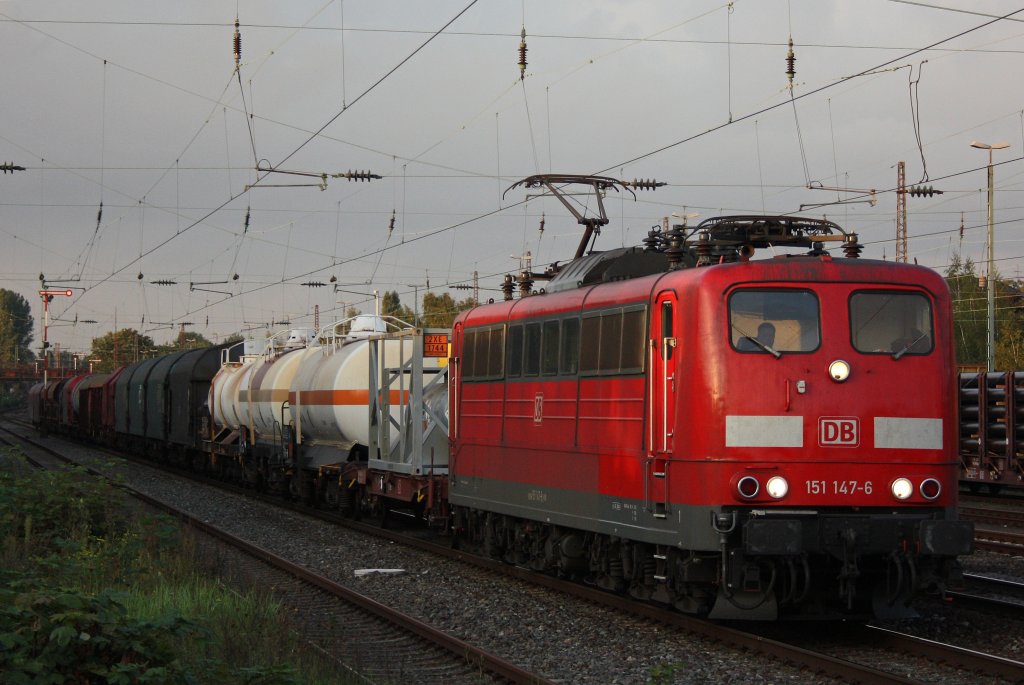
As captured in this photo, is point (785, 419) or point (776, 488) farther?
point (785, 419)

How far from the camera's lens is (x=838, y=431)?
11.2m

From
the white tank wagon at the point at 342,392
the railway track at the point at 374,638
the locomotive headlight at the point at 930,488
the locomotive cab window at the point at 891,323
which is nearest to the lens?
the railway track at the point at 374,638

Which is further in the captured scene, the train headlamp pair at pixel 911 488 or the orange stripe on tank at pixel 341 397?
the orange stripe on tank at pixel 341 397

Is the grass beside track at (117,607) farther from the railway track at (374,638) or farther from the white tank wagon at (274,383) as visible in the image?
the white tank wagon at (274,383)

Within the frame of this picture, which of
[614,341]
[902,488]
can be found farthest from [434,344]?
[902,488]

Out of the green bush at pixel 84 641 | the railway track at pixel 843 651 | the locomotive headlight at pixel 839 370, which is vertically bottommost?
the railway track at pixel 843 651

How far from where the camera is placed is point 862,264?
461 inches

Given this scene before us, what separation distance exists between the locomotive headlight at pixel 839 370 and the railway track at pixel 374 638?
3.77 metres

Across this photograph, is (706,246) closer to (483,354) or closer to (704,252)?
(704,252)

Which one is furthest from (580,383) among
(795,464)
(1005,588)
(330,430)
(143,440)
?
(143,440)

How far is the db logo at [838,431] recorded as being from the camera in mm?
11156

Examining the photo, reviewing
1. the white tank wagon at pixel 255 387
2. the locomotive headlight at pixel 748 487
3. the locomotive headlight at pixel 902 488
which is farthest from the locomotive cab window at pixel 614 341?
the white tank wagon at pixel 255 387

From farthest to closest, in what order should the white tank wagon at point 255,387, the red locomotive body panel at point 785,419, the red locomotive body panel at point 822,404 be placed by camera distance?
the white tank wagon at point 255,387
the red locomotive body panel at point 822,404
the red locomotive body panel at point 785,419

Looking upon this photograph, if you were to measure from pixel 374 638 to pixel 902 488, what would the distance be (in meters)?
5.15
